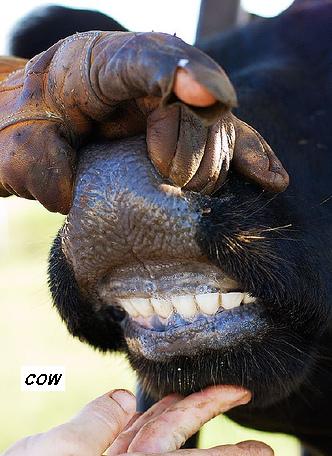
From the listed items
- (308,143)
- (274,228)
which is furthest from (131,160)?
(308,143)

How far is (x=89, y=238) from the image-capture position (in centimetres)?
115

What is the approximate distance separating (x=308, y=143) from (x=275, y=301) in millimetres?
392

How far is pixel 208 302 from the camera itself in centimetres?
121

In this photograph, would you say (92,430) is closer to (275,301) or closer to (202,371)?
(202,371)

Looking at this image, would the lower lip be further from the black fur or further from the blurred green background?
the black fur

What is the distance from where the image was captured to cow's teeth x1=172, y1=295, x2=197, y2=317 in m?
1.20

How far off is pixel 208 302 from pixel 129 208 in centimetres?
20

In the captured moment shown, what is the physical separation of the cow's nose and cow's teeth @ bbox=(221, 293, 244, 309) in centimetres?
10

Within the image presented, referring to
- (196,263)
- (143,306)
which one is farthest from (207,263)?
(143,306)

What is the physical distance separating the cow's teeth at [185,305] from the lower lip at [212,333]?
0.05 ft

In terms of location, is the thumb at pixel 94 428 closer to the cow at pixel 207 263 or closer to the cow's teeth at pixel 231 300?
the cow at pixel 207 263

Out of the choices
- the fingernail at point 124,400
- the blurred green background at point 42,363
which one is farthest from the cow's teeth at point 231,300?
the blurred green background at point 42,363

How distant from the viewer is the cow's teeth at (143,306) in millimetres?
1246

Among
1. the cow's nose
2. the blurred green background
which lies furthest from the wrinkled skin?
the blurred green background
